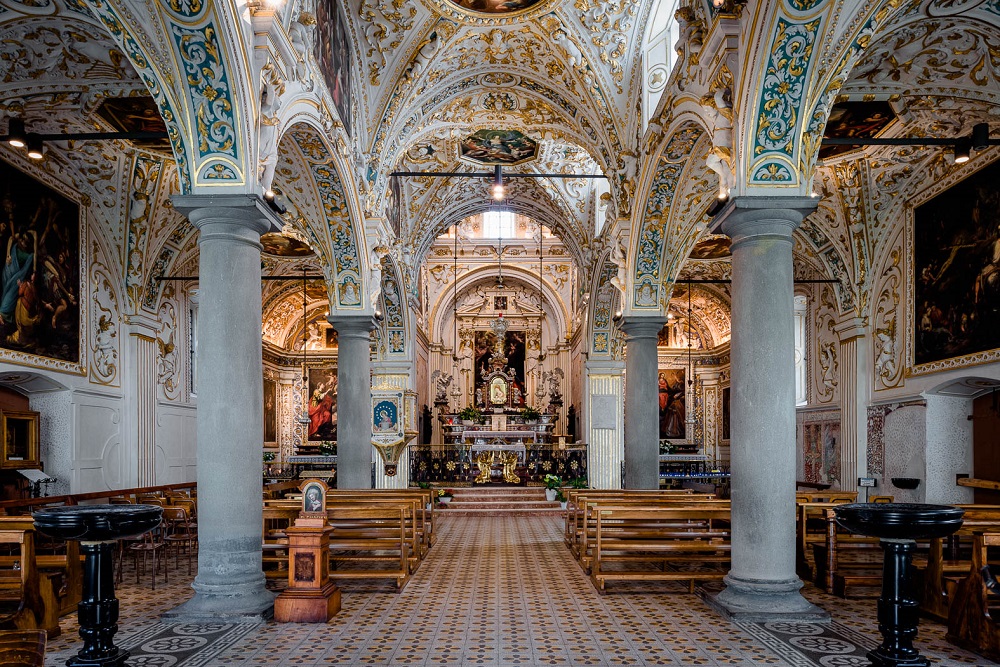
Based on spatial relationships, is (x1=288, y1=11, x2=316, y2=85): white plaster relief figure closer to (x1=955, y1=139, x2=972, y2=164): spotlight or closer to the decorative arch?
the decorative arch

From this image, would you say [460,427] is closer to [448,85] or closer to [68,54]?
[448,85]

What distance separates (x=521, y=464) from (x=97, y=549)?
66.6 ft

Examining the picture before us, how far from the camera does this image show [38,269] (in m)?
12.7

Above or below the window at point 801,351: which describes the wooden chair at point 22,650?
below

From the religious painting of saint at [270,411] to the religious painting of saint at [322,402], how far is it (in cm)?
167

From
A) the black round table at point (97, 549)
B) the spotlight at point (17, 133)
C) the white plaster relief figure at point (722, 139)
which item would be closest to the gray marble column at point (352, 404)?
the spotlight at point (17, 133)

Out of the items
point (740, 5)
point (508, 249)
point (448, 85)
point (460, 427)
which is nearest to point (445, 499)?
point (460, 427)

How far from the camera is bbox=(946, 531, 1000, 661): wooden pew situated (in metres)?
6.13

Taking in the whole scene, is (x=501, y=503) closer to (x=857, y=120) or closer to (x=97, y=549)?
(x=857, y=120)

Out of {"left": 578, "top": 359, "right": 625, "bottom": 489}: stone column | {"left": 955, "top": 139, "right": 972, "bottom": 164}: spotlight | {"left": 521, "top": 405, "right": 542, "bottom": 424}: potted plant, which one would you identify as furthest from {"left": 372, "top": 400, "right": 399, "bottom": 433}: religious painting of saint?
{"left": 955, "top": 139, "right": 972, "bottom": 164}: spotlight

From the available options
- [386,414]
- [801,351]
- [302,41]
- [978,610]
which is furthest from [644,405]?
[302,41]

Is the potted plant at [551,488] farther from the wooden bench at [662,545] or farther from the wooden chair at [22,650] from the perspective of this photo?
the wooden chair at [22,650]

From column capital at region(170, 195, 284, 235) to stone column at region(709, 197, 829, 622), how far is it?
486 centimetres

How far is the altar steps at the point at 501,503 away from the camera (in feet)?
64.5
